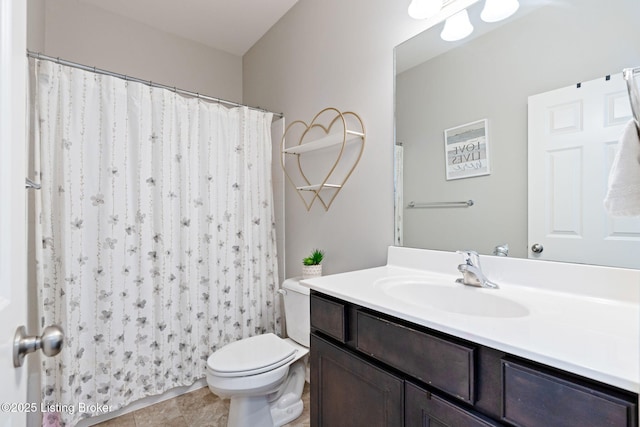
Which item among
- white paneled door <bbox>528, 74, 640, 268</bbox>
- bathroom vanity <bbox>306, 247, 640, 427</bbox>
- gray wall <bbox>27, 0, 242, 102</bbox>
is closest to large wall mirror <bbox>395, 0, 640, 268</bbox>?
white paneled door <bbox>528, 74, 640, 268</bbox>

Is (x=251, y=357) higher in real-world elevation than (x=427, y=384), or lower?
lower

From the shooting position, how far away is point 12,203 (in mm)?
528

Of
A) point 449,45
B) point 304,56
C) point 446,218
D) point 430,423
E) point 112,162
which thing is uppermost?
point 304,56

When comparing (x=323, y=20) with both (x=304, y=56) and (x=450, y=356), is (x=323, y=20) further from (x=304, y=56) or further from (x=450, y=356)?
(x=450, y=356)

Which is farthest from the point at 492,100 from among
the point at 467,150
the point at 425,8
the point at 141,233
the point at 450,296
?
the point at 141,233

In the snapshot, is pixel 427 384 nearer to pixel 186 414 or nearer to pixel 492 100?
pixel 492 100

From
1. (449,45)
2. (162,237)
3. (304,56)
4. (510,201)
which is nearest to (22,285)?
(162,237)

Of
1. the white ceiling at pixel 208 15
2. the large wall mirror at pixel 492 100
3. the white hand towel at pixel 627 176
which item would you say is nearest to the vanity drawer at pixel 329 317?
the large wall mirror at pixel 492 100

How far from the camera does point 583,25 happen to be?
97 cm

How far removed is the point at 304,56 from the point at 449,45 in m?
1.08

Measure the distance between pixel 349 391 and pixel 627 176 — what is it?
3.19 ft

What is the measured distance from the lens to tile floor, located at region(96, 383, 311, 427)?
1659mm

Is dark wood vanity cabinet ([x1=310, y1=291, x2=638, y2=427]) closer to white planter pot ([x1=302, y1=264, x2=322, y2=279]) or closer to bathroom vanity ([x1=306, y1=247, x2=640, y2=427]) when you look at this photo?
bathroom vanity ([x1=306, y1=247, x2=640, y2=427])

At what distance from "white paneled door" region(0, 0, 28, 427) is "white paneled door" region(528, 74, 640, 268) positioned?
140cm
